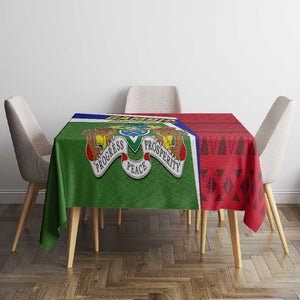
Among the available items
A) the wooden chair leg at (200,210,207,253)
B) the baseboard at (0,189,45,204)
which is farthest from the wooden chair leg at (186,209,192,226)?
the baseboard at (0,189,45,204)

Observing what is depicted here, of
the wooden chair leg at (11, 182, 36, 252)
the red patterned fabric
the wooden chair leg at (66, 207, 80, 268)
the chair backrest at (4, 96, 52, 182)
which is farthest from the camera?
the wooden chair leg at (11, 182, 36, 252)

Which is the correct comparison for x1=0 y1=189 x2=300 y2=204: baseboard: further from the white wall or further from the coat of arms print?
the coat of arms print

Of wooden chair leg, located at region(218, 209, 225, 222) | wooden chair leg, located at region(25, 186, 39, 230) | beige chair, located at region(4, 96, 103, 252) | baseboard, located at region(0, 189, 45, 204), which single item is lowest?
baseboard, located at region(0, 189, 45, 204)

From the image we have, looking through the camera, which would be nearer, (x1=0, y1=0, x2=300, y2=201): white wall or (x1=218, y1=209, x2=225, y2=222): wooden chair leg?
(x1=218, y1=209, x2=225, y2=222): wooden chair leg

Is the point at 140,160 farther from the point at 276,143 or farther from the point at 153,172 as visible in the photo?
the point at 276,143

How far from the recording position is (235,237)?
256cm

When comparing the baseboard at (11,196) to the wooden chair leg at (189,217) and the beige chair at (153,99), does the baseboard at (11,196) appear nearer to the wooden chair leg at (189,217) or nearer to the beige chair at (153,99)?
the beige chair at (153,99)

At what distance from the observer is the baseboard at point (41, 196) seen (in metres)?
3.67

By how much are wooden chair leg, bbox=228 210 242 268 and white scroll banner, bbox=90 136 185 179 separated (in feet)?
1.32

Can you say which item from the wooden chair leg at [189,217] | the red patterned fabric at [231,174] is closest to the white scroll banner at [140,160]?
the red patterned fabric at [231,174]

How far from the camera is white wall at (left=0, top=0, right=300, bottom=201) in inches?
135

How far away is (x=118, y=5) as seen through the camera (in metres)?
3.42

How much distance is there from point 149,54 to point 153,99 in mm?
345

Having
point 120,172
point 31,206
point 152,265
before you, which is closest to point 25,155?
point 31,206
